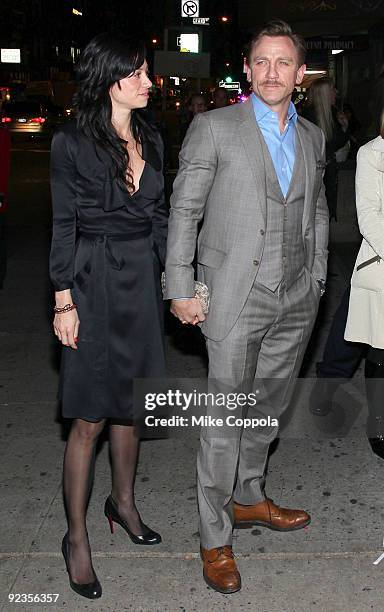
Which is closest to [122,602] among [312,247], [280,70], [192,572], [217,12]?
[192,572]

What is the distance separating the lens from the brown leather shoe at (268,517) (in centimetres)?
395

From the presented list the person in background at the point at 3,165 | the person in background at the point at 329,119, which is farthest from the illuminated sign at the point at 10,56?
the person in background at the point at 3,165

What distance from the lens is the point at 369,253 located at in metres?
4.48

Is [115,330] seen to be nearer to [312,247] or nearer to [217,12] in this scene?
[312,247]

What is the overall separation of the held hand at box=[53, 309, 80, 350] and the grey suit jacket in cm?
38

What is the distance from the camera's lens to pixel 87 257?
335cm

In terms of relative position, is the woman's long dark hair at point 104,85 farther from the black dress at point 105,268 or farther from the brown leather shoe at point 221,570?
the brown leather shoe at point 221,570

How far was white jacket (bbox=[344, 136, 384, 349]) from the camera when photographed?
430 cm

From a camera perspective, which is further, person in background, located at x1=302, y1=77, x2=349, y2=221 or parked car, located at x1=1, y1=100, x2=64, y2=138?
parked car, located at x1=1, y1=100, x2=64, y2=138

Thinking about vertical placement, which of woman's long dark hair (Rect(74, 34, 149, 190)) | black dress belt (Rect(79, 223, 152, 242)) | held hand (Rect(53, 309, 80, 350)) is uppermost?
woman's long dark hair (Rect(74, 34, 149, 190))

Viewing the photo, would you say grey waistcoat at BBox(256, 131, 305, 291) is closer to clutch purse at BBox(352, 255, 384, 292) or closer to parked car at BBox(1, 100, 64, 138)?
clutch purse at BBox(352, 255, 384, 292)

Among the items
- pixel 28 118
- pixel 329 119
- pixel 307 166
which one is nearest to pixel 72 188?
pixel 307 166

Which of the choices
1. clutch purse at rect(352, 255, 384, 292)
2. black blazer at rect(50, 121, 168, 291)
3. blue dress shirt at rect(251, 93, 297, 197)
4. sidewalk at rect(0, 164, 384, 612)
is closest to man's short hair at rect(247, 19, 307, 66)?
blue dress shirt at rect(251, 93, 297, 197)

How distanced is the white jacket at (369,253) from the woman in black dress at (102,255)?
127 centimetres
